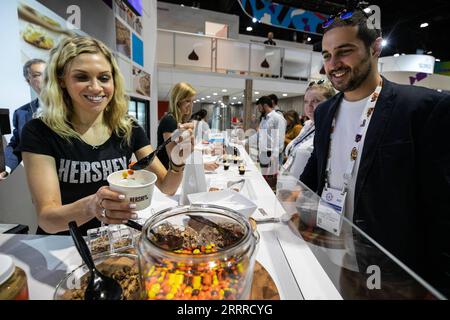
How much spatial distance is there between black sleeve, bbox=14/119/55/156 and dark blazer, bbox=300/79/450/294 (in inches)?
61.8

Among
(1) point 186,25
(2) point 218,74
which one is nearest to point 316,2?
(2) point 218,74

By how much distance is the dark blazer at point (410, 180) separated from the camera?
3.52 feet

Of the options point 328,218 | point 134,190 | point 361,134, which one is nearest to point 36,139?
point 134,190

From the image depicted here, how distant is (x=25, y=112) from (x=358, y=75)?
2569 millimetres

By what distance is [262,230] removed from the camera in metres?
1.17

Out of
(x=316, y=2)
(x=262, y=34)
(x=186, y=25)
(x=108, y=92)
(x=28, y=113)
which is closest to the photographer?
(x=108, y=92)

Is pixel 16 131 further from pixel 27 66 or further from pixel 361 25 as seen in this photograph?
pixel 361 25

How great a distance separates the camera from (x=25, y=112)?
2029 mm

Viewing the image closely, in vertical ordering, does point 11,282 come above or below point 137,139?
below

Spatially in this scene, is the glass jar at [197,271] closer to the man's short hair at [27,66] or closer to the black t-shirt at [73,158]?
the black t-shirt at [73,158]

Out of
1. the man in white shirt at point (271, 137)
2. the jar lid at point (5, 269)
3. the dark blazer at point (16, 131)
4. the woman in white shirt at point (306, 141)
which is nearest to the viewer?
the jar lid at point (5, 269)

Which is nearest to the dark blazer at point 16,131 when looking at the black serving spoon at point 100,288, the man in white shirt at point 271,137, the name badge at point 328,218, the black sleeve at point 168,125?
the black sleeve at point 168,125
